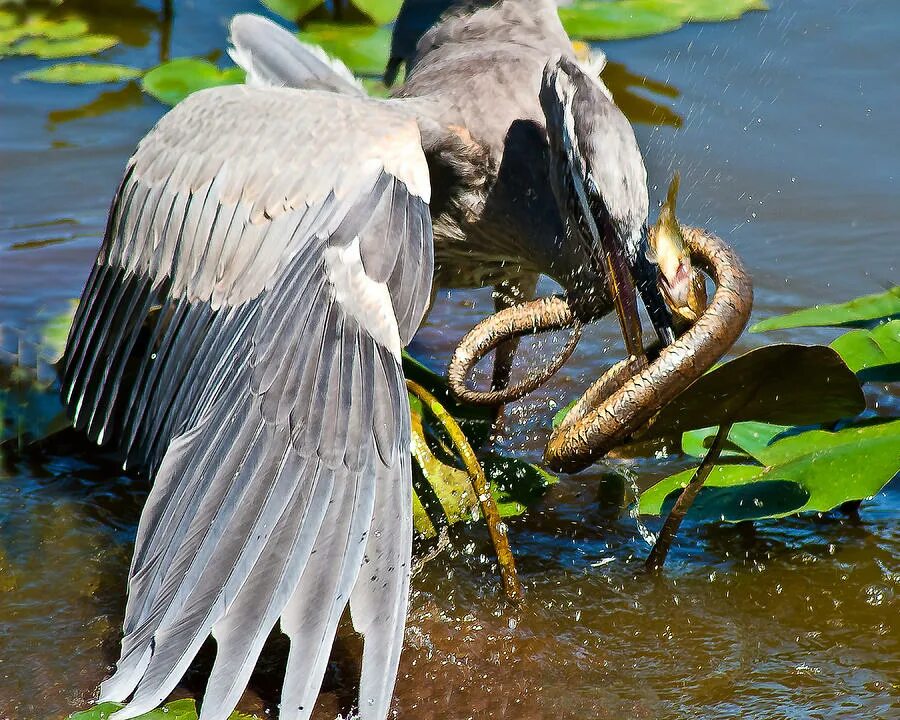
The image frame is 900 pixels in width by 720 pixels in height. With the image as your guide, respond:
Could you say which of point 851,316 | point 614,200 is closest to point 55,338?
point 614,200

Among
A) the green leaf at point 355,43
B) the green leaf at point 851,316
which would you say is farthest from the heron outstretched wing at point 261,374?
the green leaf at point 355,43

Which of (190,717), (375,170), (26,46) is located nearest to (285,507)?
(190,717)

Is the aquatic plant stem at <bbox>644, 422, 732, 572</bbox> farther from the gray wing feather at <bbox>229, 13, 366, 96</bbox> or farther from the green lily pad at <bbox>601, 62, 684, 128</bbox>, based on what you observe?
the green lily pad at <bbox>601, 62, 684, 128</bbox>

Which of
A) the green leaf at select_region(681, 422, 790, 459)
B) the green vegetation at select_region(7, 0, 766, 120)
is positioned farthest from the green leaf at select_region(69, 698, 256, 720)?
the green vegetation at select_region(7, 0, 766, 120)

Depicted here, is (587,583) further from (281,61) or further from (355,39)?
(355,39)

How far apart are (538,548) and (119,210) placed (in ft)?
5.29

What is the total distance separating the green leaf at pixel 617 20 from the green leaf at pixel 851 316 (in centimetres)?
357

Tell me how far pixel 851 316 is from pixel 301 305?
5.78ft

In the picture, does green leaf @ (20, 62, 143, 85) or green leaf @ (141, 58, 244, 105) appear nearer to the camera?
green leaf @ (141, 58, 244, 105)

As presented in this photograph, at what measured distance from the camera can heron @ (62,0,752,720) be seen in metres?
2.44

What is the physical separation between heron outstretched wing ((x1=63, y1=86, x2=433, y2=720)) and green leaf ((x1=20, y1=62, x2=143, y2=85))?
137 inches

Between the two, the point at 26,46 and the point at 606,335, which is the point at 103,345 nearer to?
the point at 606,335

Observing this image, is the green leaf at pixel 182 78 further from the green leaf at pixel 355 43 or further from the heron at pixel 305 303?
the heron at pixel 305 303

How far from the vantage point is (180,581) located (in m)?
2.50
